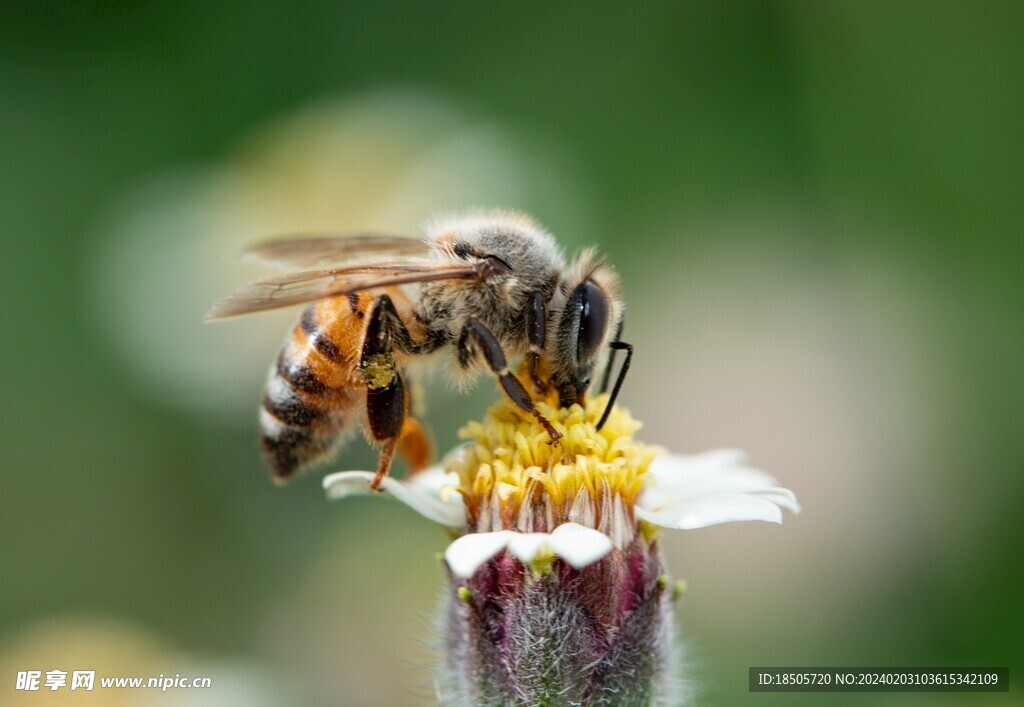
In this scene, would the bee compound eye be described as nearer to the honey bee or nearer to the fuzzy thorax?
the honey bee

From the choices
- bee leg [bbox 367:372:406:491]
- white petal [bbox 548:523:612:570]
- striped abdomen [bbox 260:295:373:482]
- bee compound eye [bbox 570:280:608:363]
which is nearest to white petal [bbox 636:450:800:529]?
white petal [bbox 548:523:612:570]

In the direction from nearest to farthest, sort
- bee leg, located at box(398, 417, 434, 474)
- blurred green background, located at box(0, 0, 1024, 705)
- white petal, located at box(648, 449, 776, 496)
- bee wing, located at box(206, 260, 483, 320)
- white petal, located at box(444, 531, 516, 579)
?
white petal, located at box(444, 531, 516, 579) → bee wing, located at box(206, 260, 483, 320) → white petal, located at box(648, 449, 776, 496) → bee leg, located at box(398, 417, 434, 474) → blurred green background, located at box(0, 0, 1024, 705)

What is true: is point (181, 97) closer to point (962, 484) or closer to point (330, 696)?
point (330, 696)

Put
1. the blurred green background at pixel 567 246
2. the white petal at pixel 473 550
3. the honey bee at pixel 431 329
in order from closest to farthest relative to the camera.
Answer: the white petal at pixel 473 550 → the honey bee at pixel 431 329 → the blurred green background at pixel 567 246

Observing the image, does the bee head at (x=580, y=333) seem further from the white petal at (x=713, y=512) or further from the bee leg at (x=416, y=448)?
the bee leg at (x=416, y=448)

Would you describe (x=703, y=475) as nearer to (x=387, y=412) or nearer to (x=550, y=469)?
(x=550, y=469)

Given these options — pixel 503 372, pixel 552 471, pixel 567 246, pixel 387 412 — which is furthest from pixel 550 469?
pixel 567 246

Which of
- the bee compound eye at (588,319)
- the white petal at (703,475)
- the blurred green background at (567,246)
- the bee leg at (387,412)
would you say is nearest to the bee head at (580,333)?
the bee compound eye at (588,319)
